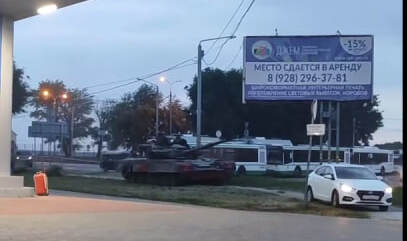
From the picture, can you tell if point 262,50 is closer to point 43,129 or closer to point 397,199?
point 397,199

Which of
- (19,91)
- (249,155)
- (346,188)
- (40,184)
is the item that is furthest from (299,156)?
(40,184)

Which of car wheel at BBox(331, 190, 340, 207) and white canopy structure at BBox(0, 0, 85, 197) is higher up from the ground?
white canopy structure at BBox(0, 0, 85, 197)

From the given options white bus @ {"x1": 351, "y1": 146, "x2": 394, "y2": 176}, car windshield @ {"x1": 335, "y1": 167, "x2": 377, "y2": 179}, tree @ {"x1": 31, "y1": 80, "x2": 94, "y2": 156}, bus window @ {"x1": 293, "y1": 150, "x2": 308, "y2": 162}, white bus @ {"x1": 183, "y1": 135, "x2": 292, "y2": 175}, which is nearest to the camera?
car windshield @ {"x1": 335, "y1": 167, "x2": 377, "y2": 179}

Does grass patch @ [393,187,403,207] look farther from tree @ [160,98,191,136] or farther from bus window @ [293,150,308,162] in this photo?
tree @ [160,98,191,136]

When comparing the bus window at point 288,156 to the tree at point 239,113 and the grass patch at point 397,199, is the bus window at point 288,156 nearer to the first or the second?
the tree at point 239,113

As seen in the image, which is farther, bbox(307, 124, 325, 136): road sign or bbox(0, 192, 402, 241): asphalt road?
bbox(307, 124, 325, 136): road sign

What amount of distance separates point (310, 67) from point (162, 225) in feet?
69.1

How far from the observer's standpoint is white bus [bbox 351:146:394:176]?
223 feet

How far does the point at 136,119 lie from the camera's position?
80812 mm

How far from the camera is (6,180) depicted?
20.8 m

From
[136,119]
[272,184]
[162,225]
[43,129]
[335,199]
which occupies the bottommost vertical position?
[272,184]

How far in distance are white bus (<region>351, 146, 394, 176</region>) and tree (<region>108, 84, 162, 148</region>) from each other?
77.5 ft

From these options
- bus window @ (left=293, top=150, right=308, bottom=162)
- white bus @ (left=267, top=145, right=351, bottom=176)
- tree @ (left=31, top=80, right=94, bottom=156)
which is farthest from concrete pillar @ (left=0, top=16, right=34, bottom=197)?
tree @ (left=31, top=80, right=94, bottom=156)

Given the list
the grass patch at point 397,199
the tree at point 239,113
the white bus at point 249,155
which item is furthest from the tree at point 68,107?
the grass patch at point 397,199
